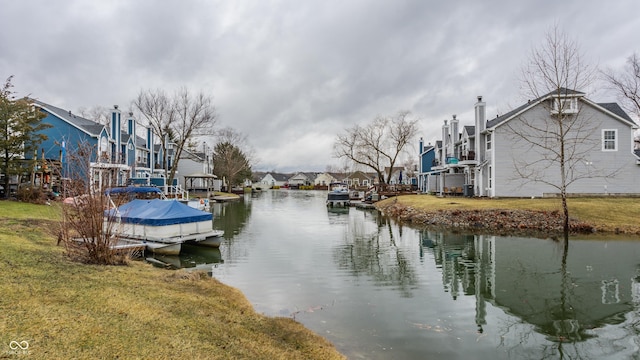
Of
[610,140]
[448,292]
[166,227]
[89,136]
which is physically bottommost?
[448,292]

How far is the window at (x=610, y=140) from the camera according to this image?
97.4 feet

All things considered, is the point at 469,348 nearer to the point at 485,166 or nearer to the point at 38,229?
the point at 38,229

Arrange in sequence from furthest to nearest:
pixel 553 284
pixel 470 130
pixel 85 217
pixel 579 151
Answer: pixel 470 130 < pixel 579 151 < pixel 553 284 < pixel 85 217

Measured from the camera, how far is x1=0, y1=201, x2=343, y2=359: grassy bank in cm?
468

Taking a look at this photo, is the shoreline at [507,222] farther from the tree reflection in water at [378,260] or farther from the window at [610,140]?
the window at [610,140]

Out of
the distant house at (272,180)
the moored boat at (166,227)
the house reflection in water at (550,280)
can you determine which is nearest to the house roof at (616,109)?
the house reflection in water at (550,280)

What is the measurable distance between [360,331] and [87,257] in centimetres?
756

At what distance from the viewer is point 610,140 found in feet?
97.8

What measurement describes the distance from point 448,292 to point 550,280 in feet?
12.4

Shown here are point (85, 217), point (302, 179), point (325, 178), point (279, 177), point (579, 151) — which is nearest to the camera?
point (85, 217)

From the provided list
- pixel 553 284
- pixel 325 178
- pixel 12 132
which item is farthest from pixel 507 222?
pixel 325 178

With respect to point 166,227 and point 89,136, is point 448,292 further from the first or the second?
point 89,136

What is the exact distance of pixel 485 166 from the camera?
33.9 meters

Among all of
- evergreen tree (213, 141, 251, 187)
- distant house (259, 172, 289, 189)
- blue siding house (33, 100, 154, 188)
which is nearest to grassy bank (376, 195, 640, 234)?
blue siding house (33, 100, 154, 188)
